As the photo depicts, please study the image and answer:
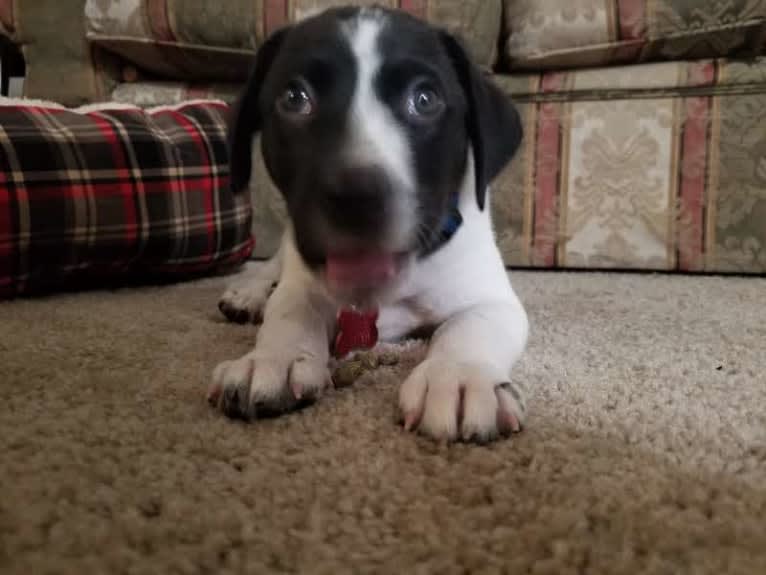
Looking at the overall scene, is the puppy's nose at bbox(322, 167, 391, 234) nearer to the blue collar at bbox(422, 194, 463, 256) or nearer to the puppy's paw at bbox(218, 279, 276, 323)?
the blue collar at bbox(422, 194, 463, 256)

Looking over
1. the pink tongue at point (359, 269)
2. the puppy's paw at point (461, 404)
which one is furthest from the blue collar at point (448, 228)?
the puppy's paw at point (461, 404)

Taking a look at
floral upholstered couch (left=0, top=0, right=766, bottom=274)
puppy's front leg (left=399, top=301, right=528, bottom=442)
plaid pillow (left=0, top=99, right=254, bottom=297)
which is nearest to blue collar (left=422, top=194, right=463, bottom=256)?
puppy's front leg (left=399, top=301, right=528, bottom=442)

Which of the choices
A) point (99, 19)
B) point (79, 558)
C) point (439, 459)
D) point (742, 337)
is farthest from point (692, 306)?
point (99, 19)

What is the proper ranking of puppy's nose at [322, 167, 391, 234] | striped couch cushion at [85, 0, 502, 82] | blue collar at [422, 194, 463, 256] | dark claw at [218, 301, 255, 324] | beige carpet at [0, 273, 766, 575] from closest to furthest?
1. beige carpet at [0, 273, 766, 575]
2. puppy's nose at [322, 167, 391, 234]
3. blue collar at [422, 194, 463, 256]
4. dark claw at [218, 301, 255, 324]
5. striped couch cushion at [85, 0, 502, 82]

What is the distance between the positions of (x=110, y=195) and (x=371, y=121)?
38.9 inches

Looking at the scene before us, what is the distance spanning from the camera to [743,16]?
222 cm

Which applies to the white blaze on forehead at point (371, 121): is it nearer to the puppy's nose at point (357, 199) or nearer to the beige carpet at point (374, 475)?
the puppy's nose at point (357, 199)

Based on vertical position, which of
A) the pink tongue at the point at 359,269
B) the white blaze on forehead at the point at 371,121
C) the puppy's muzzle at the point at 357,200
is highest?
the white blaze on forehead at the point at 371,121

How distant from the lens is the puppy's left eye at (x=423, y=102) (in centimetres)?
117

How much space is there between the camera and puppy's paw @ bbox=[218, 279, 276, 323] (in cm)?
161

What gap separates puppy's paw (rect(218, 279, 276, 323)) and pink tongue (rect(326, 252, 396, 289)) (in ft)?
1.77

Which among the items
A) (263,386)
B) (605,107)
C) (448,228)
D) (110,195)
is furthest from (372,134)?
(605,107)

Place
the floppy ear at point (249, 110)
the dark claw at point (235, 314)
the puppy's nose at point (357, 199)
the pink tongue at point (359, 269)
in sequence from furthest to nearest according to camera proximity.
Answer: the dark claw at point (235, 314), the floppy ear at point (249, 110), the pink tongue at point (359, 269), the puppy's nose at point (357, 199)

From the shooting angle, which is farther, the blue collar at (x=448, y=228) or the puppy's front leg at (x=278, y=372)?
the blue collar at (x=448, y=228)
